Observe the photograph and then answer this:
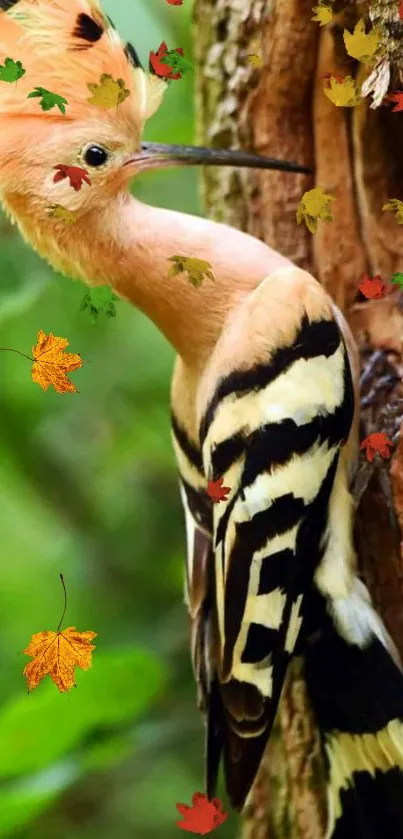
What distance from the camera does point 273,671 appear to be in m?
0.90

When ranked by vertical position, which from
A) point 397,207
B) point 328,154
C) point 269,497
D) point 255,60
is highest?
point 255,60

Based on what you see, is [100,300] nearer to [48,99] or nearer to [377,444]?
[48,99]

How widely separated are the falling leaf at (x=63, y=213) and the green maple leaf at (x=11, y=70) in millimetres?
132

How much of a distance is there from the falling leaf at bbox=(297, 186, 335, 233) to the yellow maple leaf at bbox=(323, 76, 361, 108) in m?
0.09

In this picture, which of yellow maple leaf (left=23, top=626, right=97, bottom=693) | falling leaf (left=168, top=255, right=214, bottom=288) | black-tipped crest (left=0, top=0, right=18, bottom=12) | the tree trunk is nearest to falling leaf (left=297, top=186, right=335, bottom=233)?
the tree trunk

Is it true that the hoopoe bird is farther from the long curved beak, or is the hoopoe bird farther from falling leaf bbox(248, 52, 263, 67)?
falling leaf bbox(248, 52, 263, 67)

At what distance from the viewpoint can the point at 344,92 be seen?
940 mm

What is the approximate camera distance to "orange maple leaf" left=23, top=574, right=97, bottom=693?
97 cm

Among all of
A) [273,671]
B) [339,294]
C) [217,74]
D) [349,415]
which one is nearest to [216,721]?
[273,671]

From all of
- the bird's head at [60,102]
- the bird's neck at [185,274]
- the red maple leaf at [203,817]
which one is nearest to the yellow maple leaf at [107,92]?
the bird's head at [60,102]

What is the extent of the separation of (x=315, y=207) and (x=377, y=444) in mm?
271

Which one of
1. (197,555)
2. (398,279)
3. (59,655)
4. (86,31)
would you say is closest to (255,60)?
(86,31)

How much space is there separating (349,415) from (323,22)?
1.37 ft

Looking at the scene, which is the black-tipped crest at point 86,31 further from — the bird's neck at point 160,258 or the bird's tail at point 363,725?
the bird's tail at point 363,725
